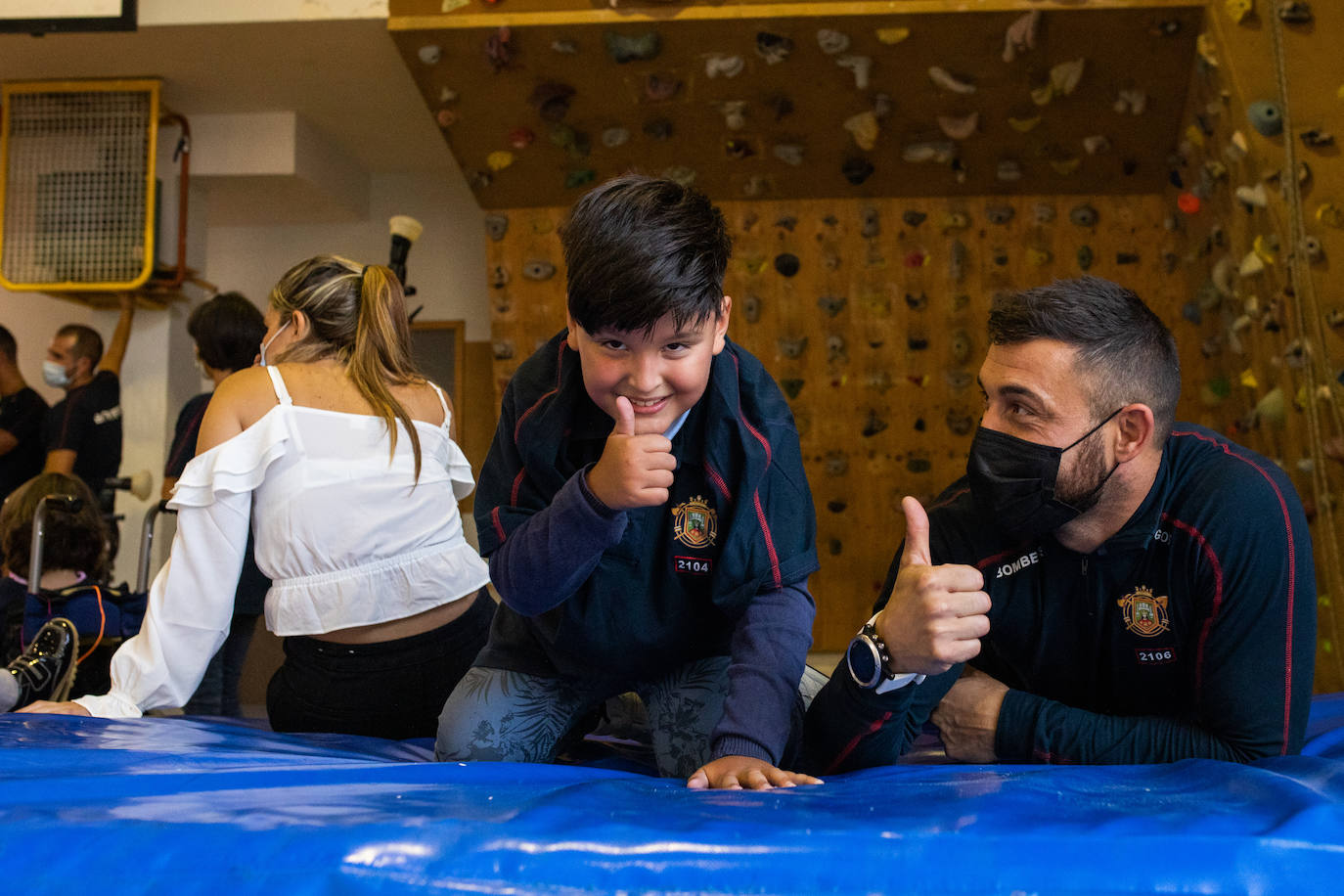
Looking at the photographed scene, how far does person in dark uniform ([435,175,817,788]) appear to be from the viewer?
4.55 feet

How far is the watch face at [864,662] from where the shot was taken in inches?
52.2

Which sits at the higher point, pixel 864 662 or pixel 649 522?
pixel 649 522

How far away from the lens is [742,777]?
1.28 m

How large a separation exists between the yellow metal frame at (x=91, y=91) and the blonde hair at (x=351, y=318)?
2.98m

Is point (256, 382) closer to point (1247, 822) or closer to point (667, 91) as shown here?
point (1247, 822)

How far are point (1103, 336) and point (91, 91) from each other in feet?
15.5

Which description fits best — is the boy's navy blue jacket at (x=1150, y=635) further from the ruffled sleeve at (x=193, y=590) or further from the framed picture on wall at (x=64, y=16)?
the framed picture on wall at (x=64, y=16)

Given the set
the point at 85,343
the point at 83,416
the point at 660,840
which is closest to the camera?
the point at 660,840

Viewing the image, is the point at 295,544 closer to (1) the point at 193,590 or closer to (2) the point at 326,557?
(2) the point at 326,557

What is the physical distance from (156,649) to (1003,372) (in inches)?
55.3

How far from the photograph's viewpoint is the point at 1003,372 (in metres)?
1.54

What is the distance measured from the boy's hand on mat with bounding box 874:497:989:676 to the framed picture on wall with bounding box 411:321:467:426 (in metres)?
4.94

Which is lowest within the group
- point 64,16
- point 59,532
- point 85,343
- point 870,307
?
point 59,532

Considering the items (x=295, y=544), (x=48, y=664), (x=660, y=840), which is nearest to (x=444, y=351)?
(x=48, y=664)
